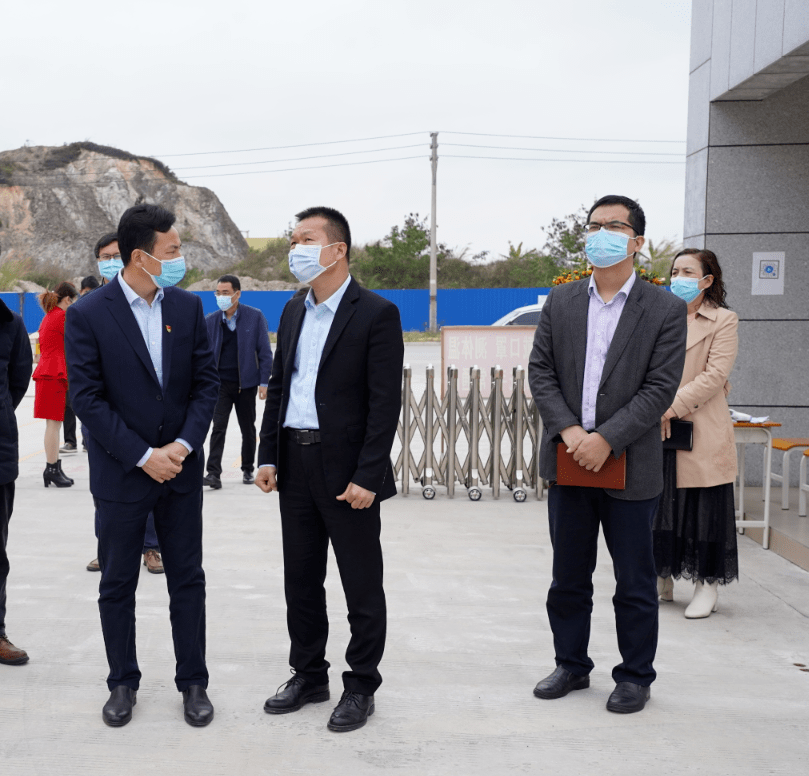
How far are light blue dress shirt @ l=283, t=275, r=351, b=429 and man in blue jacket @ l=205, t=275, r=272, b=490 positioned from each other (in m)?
4.18

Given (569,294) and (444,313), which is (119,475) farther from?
(444,313)

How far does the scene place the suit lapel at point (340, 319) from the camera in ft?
10.7

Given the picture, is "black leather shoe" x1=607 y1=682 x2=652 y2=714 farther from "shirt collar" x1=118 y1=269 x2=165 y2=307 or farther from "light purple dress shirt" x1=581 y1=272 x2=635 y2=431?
"shirt collar" x1=118 y1=269 x2=165 y2=307

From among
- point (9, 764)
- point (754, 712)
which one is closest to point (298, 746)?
point (9, 764)

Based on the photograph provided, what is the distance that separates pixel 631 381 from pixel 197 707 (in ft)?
6.69

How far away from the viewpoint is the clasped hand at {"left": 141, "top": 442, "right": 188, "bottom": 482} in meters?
3.19

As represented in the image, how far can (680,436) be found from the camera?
4.39m

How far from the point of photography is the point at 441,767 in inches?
116

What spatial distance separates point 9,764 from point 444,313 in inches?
1279

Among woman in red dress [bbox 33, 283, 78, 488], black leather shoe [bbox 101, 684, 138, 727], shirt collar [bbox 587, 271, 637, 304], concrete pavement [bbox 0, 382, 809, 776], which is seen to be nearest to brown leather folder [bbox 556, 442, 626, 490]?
shirt collar [bbox 587, 271, 637, 304]

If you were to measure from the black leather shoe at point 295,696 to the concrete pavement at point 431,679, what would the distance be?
0.19 feet

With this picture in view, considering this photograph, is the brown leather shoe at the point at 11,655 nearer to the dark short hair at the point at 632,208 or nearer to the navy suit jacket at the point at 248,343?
the dark short hair at the point at 632,208

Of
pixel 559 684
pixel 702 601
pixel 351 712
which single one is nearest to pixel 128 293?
pixel 351 712

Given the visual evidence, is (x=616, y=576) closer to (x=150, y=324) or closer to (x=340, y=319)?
(x=340, y=319)
